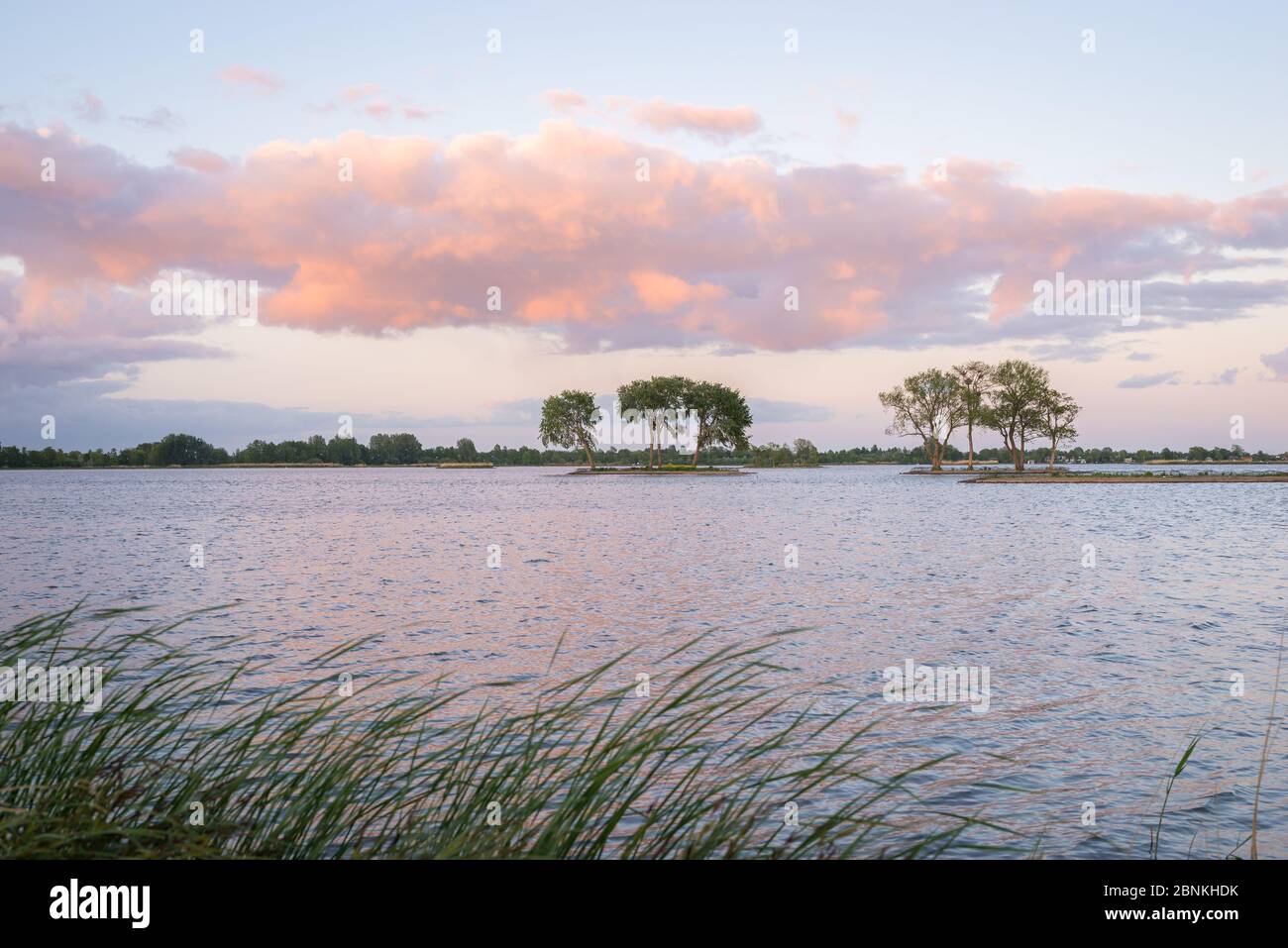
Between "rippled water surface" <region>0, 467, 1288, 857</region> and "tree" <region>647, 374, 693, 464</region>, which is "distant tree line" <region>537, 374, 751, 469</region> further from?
"rippled water surface" <region>0, 467, 1288, 857</region>

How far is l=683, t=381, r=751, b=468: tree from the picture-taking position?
14862 cm

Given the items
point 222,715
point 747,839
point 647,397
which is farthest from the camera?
point 647,397

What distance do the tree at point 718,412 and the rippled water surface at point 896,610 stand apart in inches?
3661

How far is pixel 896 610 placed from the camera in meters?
23.1

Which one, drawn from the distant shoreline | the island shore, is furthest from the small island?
the distant shoreline

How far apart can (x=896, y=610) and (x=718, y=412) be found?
128186 millimetres

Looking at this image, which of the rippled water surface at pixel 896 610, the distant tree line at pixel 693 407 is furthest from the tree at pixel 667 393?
the rippled water surface at pixel 896 610

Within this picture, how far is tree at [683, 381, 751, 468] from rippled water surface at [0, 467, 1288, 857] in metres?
93.0

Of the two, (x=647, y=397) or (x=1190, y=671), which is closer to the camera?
(x=1190, y=671)

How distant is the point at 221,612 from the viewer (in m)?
23.4

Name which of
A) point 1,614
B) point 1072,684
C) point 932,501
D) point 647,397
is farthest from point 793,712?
point 647,397
